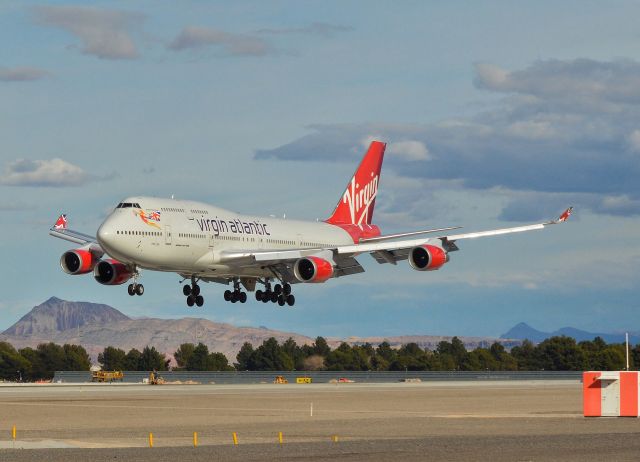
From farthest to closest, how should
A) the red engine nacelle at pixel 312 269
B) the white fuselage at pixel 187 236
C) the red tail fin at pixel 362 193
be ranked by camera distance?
1. the red tail fin at pixel 362 193
2. the red engine nacelle at pixel 312 269
3. the white fuselage at pixel 187 236

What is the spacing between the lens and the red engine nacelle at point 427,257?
94.0 metres

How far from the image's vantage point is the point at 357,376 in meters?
138

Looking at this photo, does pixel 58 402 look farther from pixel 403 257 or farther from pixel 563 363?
pixel 563 363

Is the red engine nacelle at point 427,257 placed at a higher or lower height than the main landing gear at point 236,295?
higher

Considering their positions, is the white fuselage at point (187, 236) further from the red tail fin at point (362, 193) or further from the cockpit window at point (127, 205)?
the red tail fin at point (362, 193)

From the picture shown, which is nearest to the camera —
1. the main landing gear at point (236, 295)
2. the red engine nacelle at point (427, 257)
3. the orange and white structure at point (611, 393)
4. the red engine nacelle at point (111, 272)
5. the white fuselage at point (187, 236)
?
the orange and white structure at point (611, 393)

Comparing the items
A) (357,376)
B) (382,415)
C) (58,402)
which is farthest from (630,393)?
(357,376)

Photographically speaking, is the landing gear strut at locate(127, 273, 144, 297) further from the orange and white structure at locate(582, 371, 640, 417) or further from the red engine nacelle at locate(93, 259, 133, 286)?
the orange and white structure at locate(582, 371, 640, 417)

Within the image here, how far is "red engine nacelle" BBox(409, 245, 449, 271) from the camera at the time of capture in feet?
308

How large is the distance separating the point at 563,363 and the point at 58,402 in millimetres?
131601

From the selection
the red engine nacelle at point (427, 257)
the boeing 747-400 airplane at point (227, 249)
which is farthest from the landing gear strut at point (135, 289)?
the red engine nacelle at point (427, 257)

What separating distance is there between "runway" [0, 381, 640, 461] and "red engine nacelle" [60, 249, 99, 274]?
11.6 metres

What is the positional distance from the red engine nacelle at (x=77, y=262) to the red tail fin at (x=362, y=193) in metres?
24.7

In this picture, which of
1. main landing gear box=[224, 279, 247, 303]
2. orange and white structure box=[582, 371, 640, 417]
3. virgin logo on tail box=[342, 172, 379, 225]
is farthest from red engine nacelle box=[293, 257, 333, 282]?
orange and white structure box=[582, 371, 640, 417]
